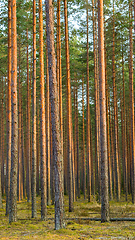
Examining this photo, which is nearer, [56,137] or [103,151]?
[56,137]

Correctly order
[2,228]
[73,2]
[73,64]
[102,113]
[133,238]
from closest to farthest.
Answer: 1. [133,238]
2. [2,228]
3. [102,113]
4. [73,2]
5. [73,64]

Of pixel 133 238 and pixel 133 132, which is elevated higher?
pixel 133 132

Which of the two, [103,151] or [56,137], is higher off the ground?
[56,137]

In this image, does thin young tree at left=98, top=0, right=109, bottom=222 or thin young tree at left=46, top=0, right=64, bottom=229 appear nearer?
thin young tree at left=46, top=0, right=64, bottom=229

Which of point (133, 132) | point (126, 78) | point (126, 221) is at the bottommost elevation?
point (126, 221)

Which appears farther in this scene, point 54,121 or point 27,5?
point 27,5

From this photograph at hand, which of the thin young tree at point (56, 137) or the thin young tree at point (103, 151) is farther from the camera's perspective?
the thin young tree at point (103, 151)

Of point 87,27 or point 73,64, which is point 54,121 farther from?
point 73,64

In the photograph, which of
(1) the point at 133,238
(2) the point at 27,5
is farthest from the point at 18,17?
(1) the point at 133,238

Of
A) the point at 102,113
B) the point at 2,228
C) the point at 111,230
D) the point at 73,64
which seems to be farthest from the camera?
the point at 73,64

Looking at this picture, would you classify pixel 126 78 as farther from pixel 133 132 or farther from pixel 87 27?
pixel 133 132

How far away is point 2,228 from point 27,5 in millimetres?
11199

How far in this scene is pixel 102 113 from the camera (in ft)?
32.1

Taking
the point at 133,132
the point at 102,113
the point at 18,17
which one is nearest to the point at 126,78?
the point at 133,132
